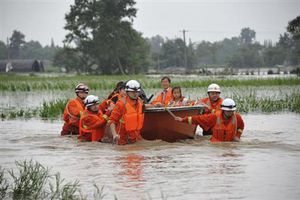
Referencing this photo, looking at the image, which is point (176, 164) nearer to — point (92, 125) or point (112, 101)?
point (92, 125)

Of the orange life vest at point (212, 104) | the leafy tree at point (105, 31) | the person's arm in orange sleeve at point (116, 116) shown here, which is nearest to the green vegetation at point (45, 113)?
the orange life vest at point (212, 104)

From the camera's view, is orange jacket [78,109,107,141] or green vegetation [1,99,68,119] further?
green vegetation [1,99,68,119]

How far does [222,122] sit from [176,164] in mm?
2602

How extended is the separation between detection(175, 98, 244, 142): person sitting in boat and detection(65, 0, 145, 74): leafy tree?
68842 millimetres

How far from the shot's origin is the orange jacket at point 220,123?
1584 centimetres

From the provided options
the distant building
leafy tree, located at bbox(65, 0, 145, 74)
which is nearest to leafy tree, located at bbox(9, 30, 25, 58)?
the distant building

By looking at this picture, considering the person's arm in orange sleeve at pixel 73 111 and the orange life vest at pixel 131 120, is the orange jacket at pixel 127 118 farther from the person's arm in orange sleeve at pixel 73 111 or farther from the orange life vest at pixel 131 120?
the person's arm in orange sleeve at pixel 73 111

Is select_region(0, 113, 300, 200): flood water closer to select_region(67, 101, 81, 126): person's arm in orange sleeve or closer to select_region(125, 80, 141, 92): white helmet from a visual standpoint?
select_region(67, 101, 81, 126): person's arm in orange sleeve

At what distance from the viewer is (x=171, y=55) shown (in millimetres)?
135750

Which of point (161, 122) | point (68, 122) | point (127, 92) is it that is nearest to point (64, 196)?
point (127, 92)

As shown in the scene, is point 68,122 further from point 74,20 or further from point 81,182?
point 74,20

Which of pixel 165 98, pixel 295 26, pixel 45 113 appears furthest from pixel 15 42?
pixel 165 98

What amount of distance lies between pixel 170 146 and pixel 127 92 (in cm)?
172

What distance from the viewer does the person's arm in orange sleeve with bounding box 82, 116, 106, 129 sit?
54.2 feet
